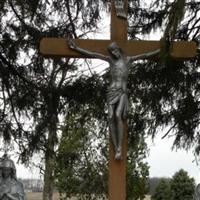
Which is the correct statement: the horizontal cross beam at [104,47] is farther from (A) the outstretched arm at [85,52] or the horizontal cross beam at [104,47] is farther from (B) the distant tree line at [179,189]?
(B) the distant tree line at [179,189]

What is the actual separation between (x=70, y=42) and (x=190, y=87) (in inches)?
83.5

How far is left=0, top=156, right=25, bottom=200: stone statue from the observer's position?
271 inches

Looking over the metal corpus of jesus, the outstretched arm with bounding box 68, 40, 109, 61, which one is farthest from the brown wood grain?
the outstretched arm with bounding box 68, 40, 109, 61

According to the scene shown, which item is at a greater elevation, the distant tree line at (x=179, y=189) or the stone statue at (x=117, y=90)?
the distant tree line at (x=179, y=189)

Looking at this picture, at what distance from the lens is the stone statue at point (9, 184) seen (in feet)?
22.6

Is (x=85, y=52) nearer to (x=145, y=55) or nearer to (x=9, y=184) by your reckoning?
(x=145, y=55)

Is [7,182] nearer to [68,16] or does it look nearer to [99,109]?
[99,109]

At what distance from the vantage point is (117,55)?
22.5ft

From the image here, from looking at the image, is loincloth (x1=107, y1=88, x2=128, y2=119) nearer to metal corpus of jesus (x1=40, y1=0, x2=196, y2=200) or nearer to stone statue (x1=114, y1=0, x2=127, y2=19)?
metal corpus of jesus (x1=40, y1=0, x2=196, y2=200)

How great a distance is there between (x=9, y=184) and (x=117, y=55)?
5.42ft

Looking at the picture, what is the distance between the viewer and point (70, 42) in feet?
22.8

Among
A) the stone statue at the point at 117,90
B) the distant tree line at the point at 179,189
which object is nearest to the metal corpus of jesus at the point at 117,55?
the stone statue at the point at 117,90

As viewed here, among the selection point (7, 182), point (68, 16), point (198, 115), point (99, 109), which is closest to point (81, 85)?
point (99, 109)

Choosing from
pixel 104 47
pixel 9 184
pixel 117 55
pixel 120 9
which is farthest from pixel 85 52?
pixel 9 184
